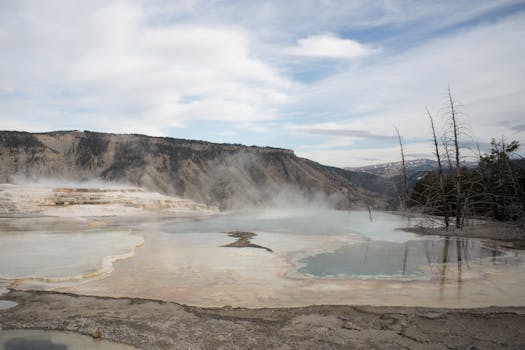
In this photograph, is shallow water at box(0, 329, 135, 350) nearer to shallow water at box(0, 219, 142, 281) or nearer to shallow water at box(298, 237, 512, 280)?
shallow water at box(0, 219, 142, 281)

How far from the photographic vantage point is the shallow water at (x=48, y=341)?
16.6 feet

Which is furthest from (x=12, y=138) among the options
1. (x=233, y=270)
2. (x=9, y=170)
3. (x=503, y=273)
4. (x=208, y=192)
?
(x=503, y=273)

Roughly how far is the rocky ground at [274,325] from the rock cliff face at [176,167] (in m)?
45.3

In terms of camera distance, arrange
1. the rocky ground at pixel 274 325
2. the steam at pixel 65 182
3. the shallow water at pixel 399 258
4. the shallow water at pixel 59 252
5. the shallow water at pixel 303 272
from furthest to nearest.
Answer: the steam at pixel 65 182 < the shallow water at pixel 399 258 < the shallow water at pixel 59 252 < the shallow water at pixel 303 272 < the rocky ground at pixel 274 325

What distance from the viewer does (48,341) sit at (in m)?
5.28

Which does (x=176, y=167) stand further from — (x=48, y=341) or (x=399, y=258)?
(x=48, y=341)

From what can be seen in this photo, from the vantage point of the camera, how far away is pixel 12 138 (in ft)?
190

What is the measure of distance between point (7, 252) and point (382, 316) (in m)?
10.4

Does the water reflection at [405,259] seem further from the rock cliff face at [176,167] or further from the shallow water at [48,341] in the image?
the rock cliff face at [176,167]

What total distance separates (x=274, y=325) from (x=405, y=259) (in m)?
6.23

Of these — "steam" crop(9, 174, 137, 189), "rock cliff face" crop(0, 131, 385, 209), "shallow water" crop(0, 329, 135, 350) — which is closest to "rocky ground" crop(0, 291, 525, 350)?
"shallow water" crop(0, 329, 135, 350)

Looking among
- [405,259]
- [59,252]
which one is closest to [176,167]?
[59,252]

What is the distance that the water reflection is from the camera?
8883mm

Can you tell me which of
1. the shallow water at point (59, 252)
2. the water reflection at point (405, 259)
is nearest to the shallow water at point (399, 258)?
the water reflection at point (405, 259)
